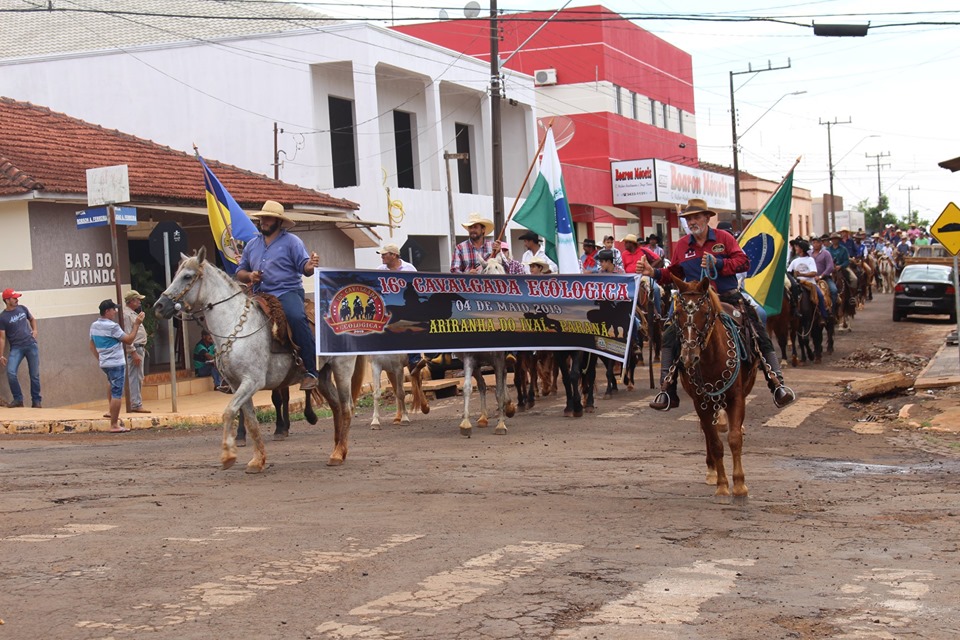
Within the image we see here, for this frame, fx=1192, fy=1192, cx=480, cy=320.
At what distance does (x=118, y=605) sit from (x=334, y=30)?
86.9ft

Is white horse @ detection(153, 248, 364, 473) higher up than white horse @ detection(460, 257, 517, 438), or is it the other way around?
white horse @ detection(153, 248, 364, 473)

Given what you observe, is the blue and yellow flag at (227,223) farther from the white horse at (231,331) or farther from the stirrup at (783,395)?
the stirrup at (783,395)

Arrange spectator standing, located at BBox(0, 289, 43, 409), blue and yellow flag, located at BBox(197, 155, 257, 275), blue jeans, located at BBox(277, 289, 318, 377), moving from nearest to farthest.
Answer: blue jeans, located at BBox(277, 289, 318, 377) → blue and yellow flag, located at BBox(197, 155, 257, 275) → spectator standing, located at BBox(0, 289, 43, 409)

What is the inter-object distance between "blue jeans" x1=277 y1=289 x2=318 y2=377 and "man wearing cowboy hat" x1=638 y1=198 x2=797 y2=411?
353cm

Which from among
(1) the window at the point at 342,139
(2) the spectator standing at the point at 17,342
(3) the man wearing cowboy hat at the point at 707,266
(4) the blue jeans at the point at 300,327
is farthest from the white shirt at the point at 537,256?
(1) the window at the point at 342,139

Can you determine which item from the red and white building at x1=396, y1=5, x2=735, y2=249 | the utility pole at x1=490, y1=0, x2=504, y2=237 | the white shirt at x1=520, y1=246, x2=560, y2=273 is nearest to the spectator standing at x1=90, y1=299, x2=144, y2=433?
the white shirt at x1=520, y1=246, x2=560, y2=273

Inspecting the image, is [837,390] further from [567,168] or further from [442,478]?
[567,168]

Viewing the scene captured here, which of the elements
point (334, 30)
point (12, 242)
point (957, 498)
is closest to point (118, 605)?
point (957, 498)

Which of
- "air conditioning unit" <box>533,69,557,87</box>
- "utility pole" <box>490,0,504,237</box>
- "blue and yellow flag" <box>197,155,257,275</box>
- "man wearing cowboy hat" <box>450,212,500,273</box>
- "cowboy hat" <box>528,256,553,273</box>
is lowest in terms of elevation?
"cowboy hat" <box>528,256,553,273</box>

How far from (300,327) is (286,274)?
563mm

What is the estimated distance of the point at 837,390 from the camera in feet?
62.7

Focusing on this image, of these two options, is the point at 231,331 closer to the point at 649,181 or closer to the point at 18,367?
the point at 18,367

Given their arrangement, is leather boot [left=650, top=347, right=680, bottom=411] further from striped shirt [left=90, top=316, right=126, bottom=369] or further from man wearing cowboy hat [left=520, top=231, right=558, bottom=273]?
striped shirt [left=90, top=316, right=126, bottom=369]

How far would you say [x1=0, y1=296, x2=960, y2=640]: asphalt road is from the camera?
248 inches
